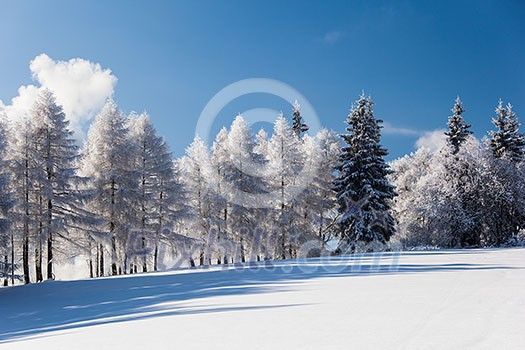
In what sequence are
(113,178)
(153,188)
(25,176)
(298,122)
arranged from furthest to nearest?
(298,122), (153,188), (113,178), (25,176)

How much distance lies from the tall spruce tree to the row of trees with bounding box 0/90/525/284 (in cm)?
8

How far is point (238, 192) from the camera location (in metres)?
27.4

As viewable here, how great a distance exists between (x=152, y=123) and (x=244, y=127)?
7.10m

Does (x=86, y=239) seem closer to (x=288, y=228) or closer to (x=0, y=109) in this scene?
(x=0, y=109)

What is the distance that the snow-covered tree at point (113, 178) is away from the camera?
22.7 m

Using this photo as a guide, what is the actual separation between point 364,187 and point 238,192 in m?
9.34

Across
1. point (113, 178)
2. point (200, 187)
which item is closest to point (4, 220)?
point (113, 178)

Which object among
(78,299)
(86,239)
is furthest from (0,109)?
(78,299)

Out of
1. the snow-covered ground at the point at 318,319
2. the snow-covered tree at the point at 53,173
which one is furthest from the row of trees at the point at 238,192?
the snow-covered ground at the point at 318,319

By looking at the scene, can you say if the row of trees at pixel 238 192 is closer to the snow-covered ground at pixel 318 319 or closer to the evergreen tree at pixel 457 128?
the evergreen tree at pixel 457 128

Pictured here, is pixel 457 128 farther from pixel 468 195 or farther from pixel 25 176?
pixel 25 176

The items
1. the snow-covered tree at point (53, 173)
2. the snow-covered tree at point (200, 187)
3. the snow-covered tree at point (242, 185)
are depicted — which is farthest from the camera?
the snow-covered tree at point (242, 185)

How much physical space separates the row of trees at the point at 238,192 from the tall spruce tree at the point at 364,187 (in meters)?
0.08

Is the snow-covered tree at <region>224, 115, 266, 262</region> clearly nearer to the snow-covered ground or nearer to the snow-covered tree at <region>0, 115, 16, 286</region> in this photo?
the snow-covered tree at <region>0, 115, 16, 286</region>
